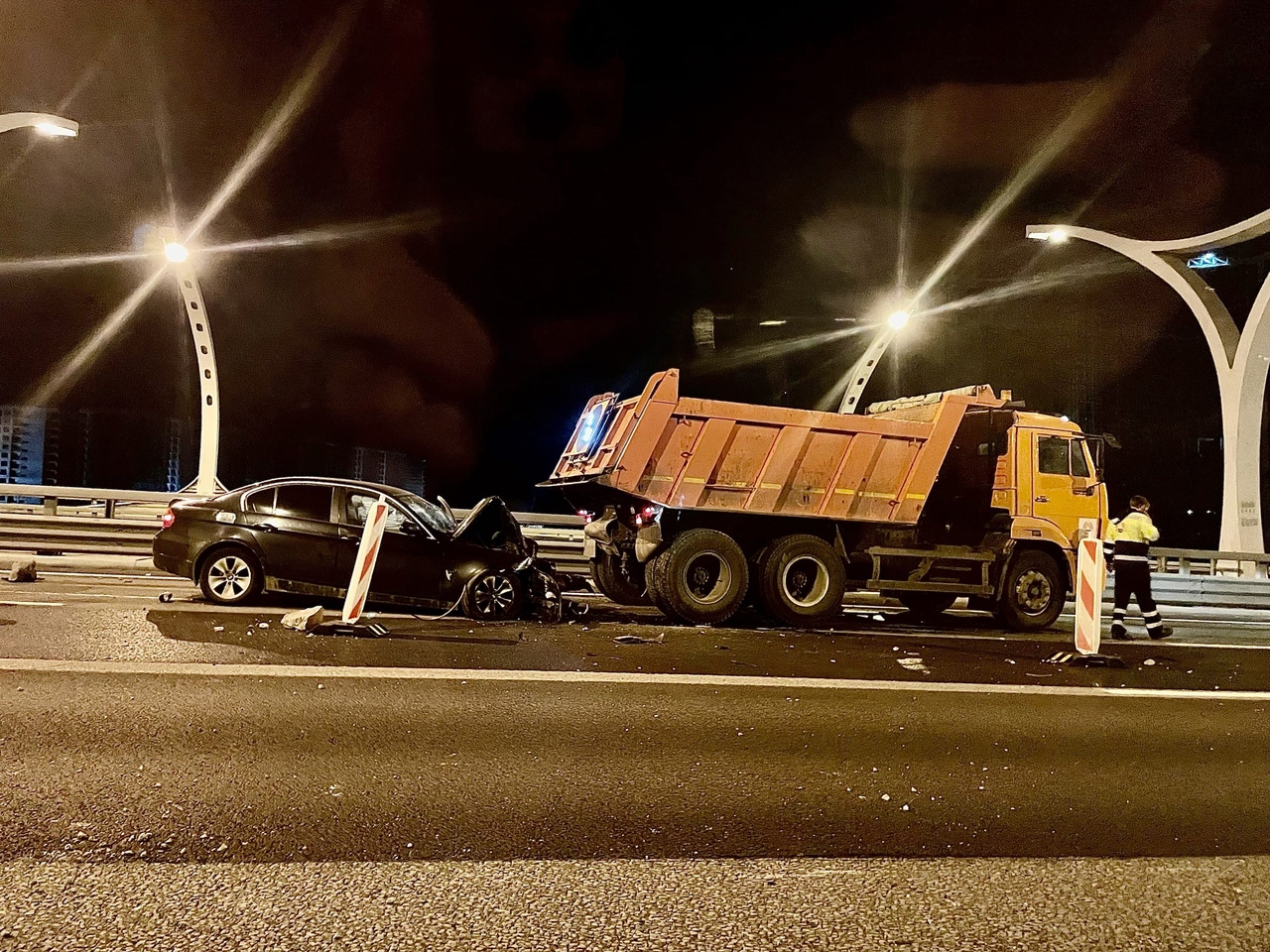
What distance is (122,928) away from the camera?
8.73ft

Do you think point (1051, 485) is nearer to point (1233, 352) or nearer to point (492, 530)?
point (492, 530)

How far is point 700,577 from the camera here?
1029cm

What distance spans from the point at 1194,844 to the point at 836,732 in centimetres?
186

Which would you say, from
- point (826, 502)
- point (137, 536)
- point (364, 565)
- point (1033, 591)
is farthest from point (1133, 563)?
point (137, 536)

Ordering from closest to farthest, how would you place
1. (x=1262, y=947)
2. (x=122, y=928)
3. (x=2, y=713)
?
(x=122, y=928), (x=1262, y=947), (x=2, y=713)

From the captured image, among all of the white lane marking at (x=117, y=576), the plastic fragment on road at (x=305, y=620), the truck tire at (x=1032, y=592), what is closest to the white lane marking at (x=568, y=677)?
the plastic fragment on road at (x=305, y=620)

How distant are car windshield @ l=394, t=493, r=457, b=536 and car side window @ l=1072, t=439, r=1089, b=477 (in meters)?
7.98

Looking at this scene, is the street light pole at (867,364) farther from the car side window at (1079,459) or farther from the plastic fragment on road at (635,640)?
the plastic fragment on road at (635,640)

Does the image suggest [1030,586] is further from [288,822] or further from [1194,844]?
[288,822]

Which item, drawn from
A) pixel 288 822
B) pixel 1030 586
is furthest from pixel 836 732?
pixel 1030 586

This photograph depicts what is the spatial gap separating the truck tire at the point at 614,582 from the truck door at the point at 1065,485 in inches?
204

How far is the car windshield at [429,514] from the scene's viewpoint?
950 centimetres

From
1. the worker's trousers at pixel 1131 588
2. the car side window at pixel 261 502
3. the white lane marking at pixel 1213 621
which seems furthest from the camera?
the white lane marking at pixel 1213 621

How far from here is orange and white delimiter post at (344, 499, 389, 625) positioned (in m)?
7.86
